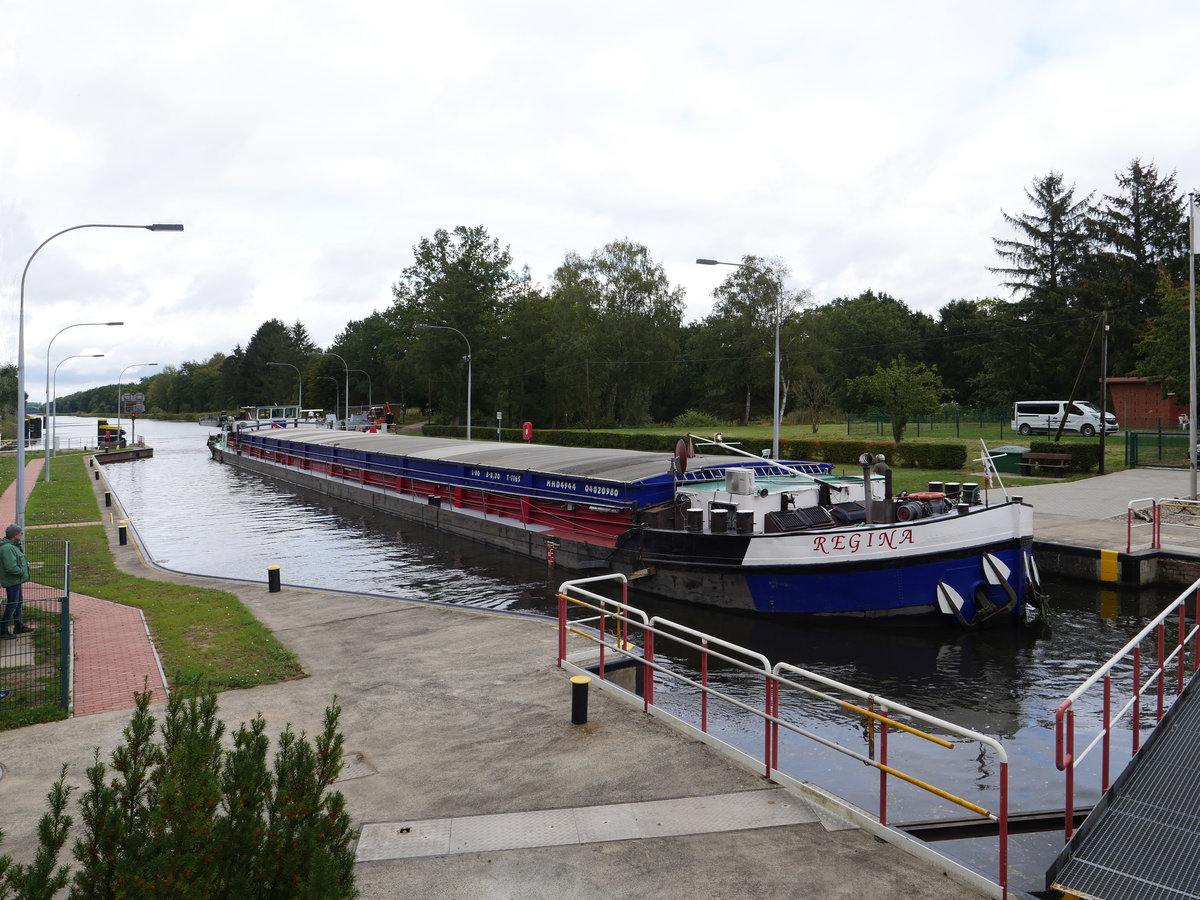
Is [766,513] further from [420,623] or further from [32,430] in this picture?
[32,430]

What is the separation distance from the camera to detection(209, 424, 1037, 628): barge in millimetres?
13930

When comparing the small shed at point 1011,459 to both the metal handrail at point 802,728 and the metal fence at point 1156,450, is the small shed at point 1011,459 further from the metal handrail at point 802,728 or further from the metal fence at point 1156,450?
the metal handrail at point 802,728

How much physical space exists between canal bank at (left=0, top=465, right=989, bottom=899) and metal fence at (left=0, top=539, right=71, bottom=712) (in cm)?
76

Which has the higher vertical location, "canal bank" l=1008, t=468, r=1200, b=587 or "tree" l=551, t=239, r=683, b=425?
"tree" l=551, t=239, r=683, b=425

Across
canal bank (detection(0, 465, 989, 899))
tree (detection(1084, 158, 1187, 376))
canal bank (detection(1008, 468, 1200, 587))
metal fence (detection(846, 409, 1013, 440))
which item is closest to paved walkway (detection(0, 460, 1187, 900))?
canal bank (detection(0, 465, 989, 899))

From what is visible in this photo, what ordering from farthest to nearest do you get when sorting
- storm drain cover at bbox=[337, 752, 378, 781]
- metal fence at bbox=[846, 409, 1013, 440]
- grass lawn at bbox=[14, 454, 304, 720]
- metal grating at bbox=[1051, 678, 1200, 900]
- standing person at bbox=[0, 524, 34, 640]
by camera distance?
metal fence at bbox=[846, 409, 1013, 440] → standing person at bbox=[0, 524, 34, 640] → grass lawn at bbox=[14, 454, 304, 720] → storm drain cover at bbox=[337, 752, 378, 781] → metal grating at bbox=[1051, 678, 1200, 900]

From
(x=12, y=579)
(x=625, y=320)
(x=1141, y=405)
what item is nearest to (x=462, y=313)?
(x=625, y=320)

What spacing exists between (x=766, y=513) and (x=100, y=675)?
11.2m

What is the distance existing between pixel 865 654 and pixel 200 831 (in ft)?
38.1

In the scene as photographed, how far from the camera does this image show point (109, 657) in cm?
1077

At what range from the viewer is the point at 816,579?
14.6 meters

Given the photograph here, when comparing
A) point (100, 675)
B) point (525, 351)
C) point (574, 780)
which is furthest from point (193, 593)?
point (525, 351)

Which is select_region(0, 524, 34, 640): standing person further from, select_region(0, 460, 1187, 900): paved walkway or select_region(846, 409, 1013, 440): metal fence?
select_region(846, 409, 1013, 440): metal fence

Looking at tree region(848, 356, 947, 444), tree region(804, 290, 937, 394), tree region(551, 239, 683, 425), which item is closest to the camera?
tree region(848, 356, 947, 444)
